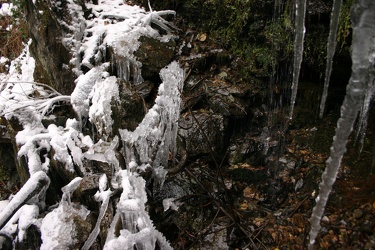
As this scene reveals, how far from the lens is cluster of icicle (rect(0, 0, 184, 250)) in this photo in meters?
3.01

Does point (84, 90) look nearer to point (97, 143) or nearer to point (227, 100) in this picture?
point (97, 143)

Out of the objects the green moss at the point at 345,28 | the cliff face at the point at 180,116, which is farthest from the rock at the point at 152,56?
the green moss at the point at 345,28

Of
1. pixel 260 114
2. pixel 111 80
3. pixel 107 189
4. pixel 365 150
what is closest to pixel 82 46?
pixel 111 80

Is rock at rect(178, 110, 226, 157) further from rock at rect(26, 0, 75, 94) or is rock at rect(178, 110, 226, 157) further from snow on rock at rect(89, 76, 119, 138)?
rock at rect(26, 0, 75, 94)

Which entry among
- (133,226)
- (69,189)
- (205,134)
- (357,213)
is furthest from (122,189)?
(357,213)

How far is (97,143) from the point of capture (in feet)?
11.9

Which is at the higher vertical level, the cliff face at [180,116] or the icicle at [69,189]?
the cliff face at [180,116]

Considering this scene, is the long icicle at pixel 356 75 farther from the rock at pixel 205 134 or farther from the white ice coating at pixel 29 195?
the white ice coating at pixel 29 195

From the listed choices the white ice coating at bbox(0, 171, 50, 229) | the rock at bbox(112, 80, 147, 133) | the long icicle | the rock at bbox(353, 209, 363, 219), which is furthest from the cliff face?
the long icicle

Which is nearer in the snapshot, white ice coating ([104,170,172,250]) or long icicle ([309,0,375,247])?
long icicle ([309,0,375,247])

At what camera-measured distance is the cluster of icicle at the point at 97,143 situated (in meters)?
3.01

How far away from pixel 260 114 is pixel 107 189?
8.19 ft

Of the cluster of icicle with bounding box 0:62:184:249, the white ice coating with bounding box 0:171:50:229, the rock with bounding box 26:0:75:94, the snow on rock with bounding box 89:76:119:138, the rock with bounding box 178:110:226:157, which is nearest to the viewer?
the cluster of icicle with bounding box 0:62:184:249

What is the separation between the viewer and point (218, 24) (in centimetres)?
449
